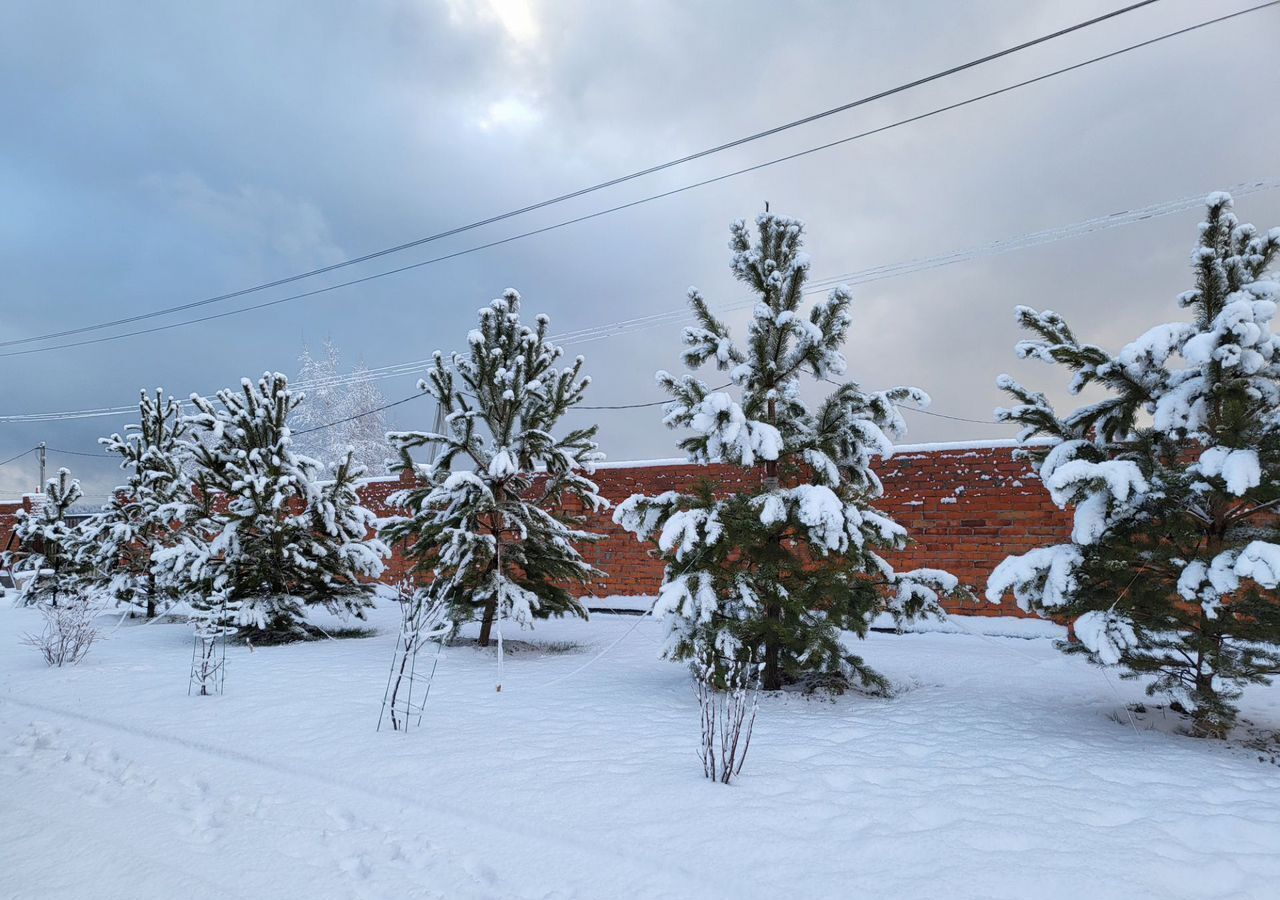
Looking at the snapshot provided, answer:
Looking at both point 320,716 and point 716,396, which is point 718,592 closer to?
point 716,396

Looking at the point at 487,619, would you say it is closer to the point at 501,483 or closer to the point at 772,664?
the point at 501,483

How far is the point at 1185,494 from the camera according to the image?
4.48m

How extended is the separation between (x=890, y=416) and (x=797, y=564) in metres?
1.44

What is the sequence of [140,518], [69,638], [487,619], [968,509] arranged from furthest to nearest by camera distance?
[140,518], [968,509], [487,619], [69,638]

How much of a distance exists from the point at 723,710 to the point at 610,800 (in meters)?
1.79

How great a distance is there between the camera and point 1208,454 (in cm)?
427

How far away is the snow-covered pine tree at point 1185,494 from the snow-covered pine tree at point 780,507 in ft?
3.75

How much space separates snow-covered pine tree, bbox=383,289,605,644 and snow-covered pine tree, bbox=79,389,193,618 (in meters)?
5.64

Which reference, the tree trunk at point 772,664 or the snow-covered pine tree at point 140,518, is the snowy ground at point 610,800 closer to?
the tree trunk at point 772,664

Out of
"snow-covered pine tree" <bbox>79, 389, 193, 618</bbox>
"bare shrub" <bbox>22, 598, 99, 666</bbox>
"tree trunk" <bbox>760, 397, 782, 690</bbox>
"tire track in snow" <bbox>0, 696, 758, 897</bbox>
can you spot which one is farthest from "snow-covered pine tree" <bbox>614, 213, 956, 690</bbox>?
"snow-covered pine tree" <bbox>79, 389, 193, 618</bbox>

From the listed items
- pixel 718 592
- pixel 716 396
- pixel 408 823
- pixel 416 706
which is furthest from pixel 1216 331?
pixel 416 706

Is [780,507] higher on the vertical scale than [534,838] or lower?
higher

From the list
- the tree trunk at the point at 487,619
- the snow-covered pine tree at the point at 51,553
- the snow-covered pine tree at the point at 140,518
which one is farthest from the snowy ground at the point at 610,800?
the snow-covered pine tree at the point at 51,553

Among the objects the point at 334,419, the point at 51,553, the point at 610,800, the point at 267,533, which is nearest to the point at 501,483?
the point at 267,533
